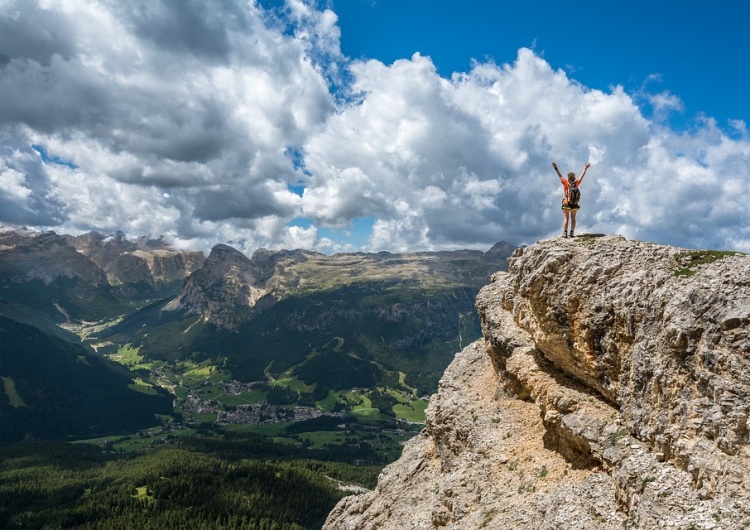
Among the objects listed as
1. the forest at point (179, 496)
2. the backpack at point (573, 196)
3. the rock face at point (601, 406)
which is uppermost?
the backpack at point (573, 196)

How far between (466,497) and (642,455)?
586 inches

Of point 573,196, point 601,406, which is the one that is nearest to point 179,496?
point 601,406

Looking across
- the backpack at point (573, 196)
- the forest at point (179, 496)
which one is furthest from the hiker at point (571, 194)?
the forest at point (179, 496)

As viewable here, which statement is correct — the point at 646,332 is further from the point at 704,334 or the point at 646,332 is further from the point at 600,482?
the point at 600,482

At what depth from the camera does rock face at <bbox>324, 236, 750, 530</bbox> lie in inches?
752

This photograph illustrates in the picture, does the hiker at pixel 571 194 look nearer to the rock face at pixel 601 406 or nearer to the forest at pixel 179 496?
the rock face at pixel 601 406

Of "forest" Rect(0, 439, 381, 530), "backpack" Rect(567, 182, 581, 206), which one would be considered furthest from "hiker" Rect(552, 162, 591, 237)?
"forest" Rect(0, 439, 381, 530)

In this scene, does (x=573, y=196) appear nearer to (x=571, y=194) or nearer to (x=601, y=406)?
(x=571, y=194)

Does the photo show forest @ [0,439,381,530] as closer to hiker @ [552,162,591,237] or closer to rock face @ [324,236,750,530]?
rock face @ [324,236,750,530]

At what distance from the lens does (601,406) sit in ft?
90.8

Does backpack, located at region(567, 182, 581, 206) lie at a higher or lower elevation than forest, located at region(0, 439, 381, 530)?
higher

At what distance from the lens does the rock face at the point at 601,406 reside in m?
19.1

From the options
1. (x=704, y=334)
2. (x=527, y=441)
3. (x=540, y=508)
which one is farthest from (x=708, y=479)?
(x=527, y=441)

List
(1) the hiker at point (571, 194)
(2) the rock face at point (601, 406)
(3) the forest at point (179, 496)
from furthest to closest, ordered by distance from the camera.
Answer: (3) the forest at point (179, 496) → (1) the hiker at point (571, 194) → (2) the rock face at point (601, 406)
